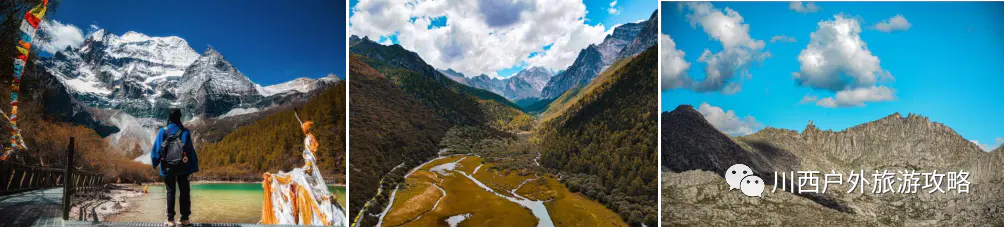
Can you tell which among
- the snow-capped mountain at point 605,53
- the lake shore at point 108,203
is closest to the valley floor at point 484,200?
the snow-capped mountain at point 605,53

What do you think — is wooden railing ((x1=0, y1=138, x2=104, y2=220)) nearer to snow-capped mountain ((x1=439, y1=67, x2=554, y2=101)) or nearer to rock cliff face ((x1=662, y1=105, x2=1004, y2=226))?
snow-capped mountain ((x1=439, y1=67, x2=554, y2=101))

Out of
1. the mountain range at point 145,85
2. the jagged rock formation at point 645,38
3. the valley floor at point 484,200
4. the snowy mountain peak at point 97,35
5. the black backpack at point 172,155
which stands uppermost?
the jagged rock formation at point 645,38

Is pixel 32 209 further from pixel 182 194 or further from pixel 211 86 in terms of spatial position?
pixel 211 86

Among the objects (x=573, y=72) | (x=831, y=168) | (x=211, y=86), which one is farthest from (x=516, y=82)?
(x=831, y=168)

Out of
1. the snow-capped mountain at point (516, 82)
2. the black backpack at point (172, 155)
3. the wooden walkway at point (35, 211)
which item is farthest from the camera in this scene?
the snow-capped mountain at point (516, 82)

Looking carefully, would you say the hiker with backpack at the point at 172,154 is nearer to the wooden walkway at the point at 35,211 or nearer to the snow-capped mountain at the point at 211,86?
the wooden walkway at the point at 35,211

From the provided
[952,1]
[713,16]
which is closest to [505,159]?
[713,16]
